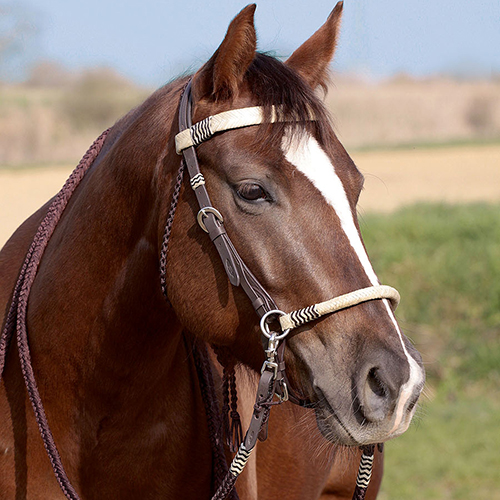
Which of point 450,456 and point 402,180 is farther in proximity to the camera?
point 402,180

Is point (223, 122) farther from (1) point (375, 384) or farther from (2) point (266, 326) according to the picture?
(1) point (375, 384)

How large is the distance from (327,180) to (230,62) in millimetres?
444

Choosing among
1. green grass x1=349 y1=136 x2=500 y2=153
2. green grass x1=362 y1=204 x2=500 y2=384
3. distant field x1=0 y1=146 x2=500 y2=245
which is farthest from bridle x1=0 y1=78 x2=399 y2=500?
green grass x1=349 y1=136 x2=500 y2=153

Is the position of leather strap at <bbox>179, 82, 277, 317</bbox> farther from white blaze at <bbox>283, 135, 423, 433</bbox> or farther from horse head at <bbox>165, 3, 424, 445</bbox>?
white blaze at <bbox>283, 135, 423, 433</bbox>

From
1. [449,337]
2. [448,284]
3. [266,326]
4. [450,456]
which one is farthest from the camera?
[448,284]

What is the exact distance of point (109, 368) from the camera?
225 cm

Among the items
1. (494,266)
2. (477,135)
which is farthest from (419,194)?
(477,135)

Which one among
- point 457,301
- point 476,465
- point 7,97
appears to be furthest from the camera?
point 7,97

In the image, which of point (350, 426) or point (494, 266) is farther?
point (494, 266)

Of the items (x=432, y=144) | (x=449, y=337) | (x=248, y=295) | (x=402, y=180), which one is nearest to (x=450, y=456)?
(x=449, y=337)

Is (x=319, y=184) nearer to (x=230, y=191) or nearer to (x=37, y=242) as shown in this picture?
(x=230, y=191)

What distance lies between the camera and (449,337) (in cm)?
757

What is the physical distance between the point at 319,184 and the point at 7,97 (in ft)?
72.0

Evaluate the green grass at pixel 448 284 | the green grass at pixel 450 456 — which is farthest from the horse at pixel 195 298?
the green grass at pixel 448 284
